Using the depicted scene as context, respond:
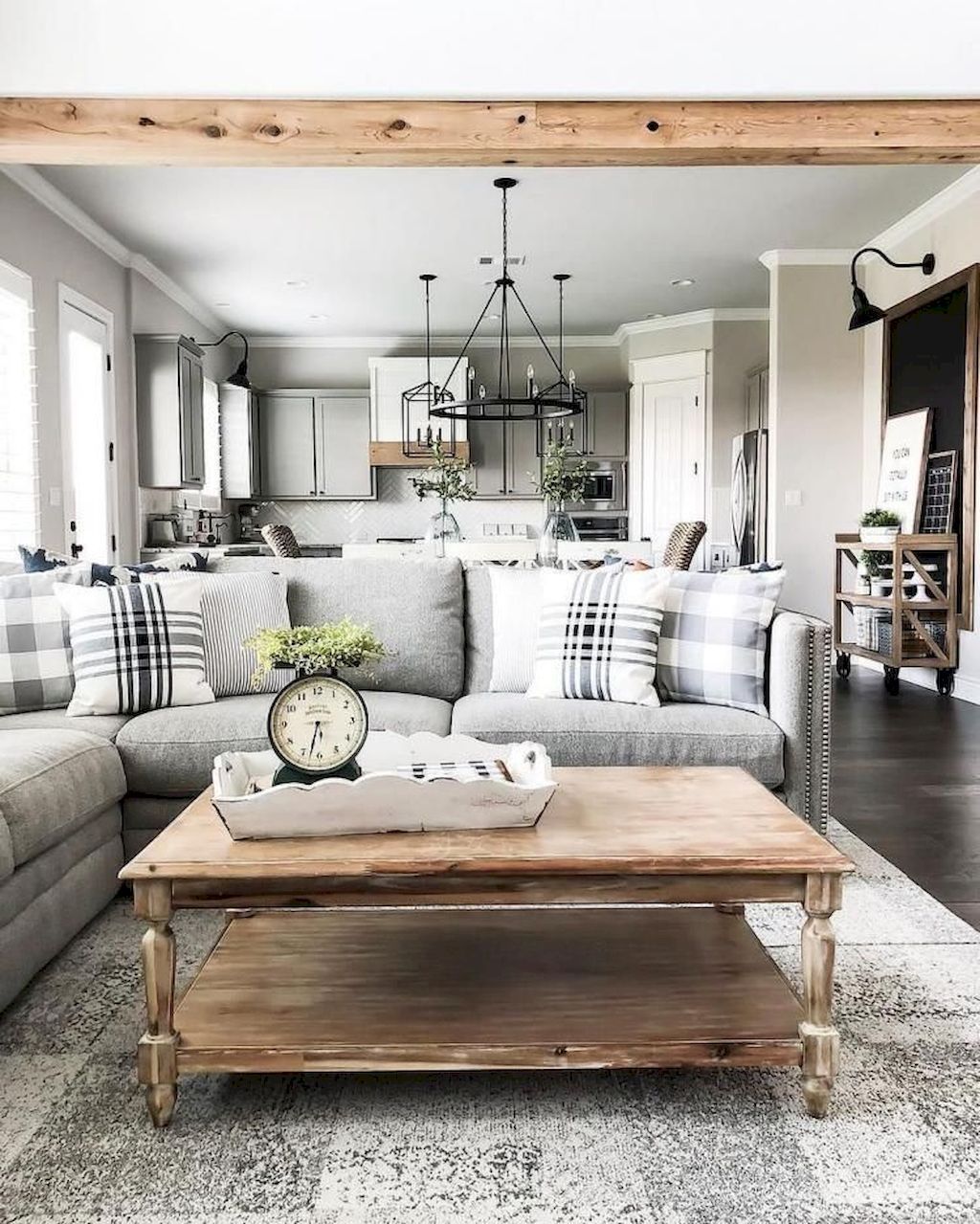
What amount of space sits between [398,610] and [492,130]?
1.92 meters

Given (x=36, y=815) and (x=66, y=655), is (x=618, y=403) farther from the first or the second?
(x=36, y=815)

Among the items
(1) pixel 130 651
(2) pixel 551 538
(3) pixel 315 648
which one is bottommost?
(1) pixel 130 651

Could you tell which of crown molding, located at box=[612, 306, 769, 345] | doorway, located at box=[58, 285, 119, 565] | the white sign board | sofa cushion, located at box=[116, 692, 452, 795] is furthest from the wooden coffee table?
crown molding, located at box=[612, 306, 769, 345]

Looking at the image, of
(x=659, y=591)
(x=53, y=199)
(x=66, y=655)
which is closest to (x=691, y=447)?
(x=53, y=199)

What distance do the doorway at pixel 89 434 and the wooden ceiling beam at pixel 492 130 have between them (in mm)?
2179

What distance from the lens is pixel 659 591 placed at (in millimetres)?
3045

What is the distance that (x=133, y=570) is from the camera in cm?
346

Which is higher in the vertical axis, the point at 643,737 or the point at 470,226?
the point at 470,226

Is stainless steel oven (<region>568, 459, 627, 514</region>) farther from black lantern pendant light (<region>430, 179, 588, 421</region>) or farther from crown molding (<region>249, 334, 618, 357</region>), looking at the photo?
crown molding (<region>249, 334, 618, 357</region>)

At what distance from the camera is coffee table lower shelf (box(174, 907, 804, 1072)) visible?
1598 mm

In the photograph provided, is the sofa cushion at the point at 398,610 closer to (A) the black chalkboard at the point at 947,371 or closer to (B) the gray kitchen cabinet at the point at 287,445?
(A) the black chalkboard at the point at 947,371

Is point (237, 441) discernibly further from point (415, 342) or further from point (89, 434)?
point (89, 434)

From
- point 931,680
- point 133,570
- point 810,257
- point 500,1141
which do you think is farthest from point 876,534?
point 500,1141

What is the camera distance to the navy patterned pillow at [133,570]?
10.5 ft
